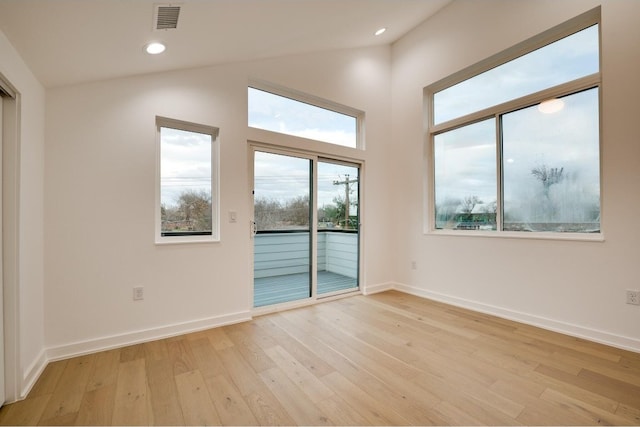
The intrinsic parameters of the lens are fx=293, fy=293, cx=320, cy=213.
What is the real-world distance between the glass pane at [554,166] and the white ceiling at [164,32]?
80.1 inches

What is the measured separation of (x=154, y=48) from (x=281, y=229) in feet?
6.87

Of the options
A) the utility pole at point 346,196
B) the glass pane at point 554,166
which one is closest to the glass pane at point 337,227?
the utility pole at point 346,196

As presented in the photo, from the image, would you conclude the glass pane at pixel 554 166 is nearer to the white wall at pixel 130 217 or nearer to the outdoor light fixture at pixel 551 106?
the outdoor light fixture at pixel 551 106

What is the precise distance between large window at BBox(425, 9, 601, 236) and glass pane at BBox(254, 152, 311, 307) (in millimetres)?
1850

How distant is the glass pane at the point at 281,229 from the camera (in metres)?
3.39

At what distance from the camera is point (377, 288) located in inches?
169

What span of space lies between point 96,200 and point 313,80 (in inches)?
106

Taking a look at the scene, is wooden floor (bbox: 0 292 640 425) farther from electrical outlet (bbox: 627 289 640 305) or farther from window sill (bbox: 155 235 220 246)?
window sill (bbox: 155 235 220 246)

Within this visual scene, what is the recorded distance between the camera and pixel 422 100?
4.05 meters

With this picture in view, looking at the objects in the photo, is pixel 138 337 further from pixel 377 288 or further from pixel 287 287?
pixel 377 288

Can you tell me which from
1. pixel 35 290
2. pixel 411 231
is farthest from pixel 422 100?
pixel 35 290

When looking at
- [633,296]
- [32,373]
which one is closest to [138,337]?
[32,373]

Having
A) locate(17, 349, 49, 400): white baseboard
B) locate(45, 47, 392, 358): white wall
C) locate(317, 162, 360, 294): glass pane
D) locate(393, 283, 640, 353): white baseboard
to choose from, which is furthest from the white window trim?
locate(17, 349, 49, 400): white baseboard

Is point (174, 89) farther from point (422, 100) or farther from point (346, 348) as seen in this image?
point (422, 100)
